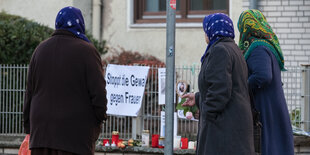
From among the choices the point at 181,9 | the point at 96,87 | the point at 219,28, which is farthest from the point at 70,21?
the point at 181,9

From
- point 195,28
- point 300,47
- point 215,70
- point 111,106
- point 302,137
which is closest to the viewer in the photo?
point 215,70

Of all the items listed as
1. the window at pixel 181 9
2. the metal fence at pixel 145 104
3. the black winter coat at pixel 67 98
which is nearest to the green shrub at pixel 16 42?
the metal fence at pixel 145 104

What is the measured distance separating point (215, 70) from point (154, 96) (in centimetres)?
353

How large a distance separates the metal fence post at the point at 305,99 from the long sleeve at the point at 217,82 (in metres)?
3.29

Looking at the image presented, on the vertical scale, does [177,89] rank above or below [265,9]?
below

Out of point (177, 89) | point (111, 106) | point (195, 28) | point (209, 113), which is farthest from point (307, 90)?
point (195, 28)

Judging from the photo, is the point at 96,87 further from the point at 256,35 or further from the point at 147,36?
the point at 147,36

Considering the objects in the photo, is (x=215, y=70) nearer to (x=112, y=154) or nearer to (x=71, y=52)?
(x=71, y=52)

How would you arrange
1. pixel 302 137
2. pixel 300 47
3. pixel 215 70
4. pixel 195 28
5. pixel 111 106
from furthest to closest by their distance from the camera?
pixel 195 28
pixel 300 47
pixel 111 106
pixel 302 137
pixel 215 70

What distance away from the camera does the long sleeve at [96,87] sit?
4.48m

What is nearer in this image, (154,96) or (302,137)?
(302,137)

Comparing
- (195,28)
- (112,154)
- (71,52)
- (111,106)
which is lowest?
(112,154)

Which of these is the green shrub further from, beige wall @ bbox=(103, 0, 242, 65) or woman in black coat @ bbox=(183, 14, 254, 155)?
woman in black coat @ bbox=(183, 14, 254, 155)

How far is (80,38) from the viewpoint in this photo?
4.70m
